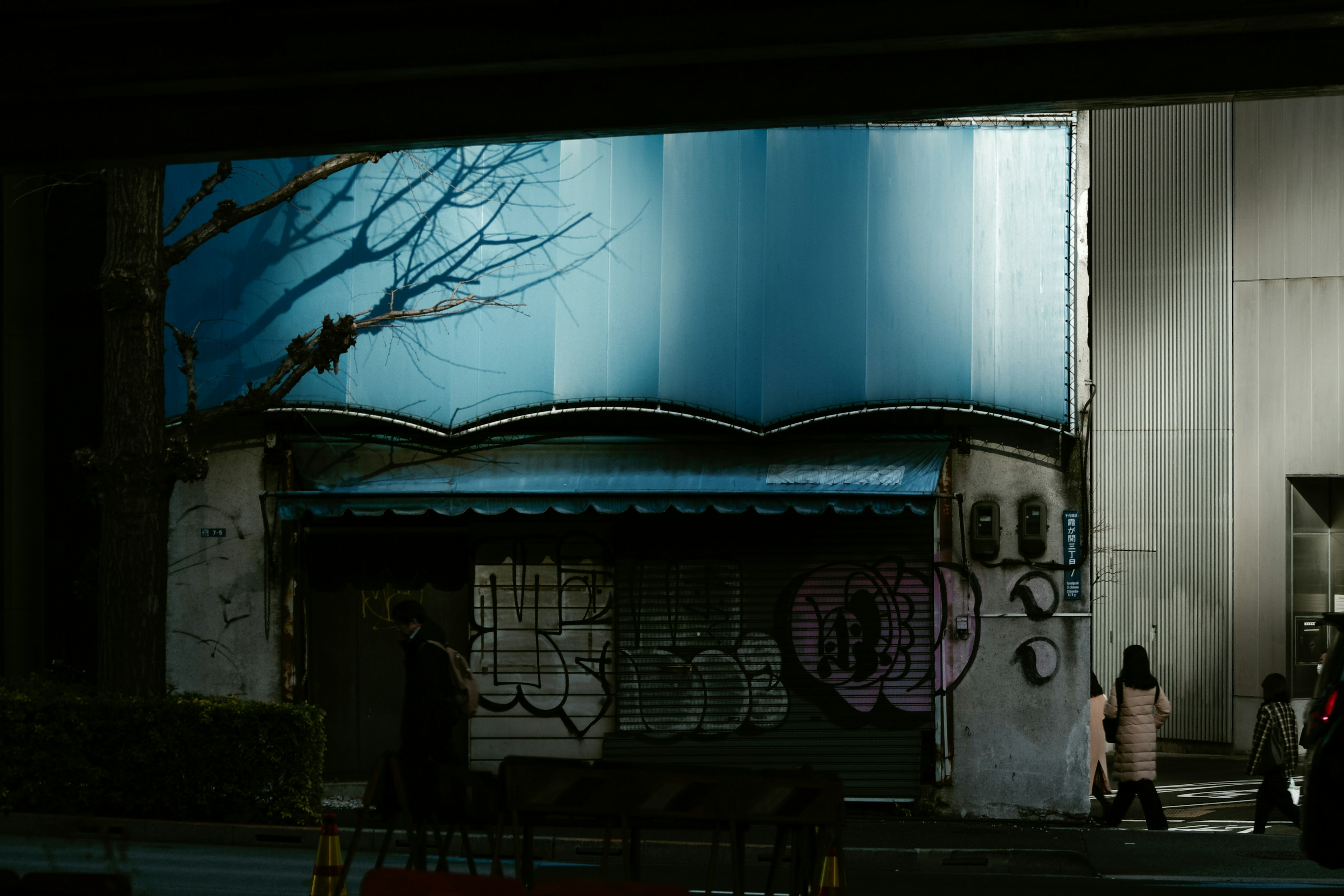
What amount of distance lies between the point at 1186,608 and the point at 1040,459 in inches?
348

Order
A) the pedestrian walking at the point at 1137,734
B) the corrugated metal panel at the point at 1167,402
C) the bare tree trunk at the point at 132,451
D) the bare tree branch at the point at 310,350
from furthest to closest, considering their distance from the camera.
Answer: the corrugated metal panel at the point at 1167,402 → the pedestrian walking at the point at 1137,734 → the bare tree branch at the point at 310,350 → the bare tree trunk at the point at 132,451

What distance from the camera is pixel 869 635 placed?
13.3 m

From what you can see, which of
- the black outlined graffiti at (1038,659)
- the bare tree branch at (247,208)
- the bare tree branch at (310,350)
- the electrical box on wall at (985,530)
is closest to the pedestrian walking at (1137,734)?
the black outlined graffiti at (1038,659)

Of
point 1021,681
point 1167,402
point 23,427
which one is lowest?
point 1021,681

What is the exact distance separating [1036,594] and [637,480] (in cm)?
404

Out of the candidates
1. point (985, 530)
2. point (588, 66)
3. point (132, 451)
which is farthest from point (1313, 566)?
point (588, 66)

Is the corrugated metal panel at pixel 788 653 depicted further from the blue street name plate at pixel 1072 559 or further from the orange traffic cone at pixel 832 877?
the orange traffic cone at pixel 832 877

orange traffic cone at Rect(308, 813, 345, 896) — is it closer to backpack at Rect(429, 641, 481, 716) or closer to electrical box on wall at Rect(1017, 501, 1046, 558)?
backpack at Rect(429, 641, 481, 716)

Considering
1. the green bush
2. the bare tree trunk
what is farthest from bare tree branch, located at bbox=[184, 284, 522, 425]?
the green bush

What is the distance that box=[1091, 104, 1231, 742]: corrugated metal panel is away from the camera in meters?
20.3

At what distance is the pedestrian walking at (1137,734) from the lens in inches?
492

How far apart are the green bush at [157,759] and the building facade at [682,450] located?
2.31 meters

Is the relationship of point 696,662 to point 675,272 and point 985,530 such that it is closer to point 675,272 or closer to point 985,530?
point 985,530

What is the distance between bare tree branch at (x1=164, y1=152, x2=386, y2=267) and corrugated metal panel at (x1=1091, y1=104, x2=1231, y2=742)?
11855 millimetres
